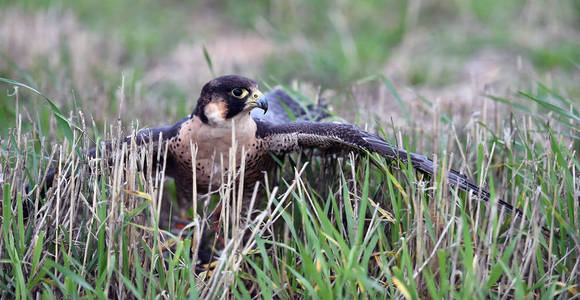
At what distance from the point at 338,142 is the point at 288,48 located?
4900 mm

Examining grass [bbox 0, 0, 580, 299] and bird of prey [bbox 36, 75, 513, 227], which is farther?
bird of prey [bbox 36, 75, 513, 227]

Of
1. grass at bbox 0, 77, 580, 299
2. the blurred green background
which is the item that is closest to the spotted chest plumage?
grass at bbox 0, 77, 580, 299

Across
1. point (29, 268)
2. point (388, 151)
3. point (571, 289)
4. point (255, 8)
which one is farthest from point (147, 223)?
point (255, 8)

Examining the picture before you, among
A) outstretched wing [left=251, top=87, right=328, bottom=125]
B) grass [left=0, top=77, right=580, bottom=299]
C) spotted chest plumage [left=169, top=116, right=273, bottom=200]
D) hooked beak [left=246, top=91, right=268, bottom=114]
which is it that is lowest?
grass [left=0, top=77, right=580, bottom=299]

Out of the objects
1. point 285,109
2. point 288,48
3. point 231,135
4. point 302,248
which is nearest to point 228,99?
point 231,135

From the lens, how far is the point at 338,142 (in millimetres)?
3385

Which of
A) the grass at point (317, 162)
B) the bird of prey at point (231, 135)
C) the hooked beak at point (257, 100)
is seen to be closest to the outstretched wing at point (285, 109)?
the grass at point (317, 162)

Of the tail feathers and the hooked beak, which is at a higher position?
the hooked beak

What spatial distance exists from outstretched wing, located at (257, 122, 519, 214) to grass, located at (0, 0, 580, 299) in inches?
3.9

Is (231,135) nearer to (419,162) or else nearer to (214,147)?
(214,147)

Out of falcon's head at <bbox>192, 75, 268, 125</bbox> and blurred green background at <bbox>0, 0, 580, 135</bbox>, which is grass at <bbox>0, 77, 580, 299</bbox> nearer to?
falcon's head at <bbox>192, 75, 268, 125</bbox>

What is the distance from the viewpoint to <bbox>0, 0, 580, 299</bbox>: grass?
2730mm

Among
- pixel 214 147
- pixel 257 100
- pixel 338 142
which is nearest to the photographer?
pixel 338 142

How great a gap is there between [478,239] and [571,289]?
0.47m
